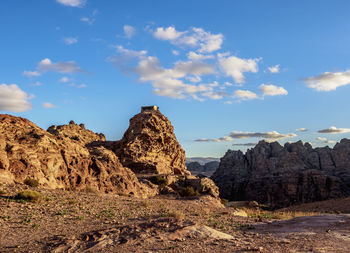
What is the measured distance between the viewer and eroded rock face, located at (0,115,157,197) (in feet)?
60.5

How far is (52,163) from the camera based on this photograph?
20.8m

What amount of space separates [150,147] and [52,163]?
86.8 ft

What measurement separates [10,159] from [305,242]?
18.1m

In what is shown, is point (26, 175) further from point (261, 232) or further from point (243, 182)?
point (243, 182)

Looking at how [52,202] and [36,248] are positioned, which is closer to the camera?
[36,248]

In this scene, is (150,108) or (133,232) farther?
(150,108)

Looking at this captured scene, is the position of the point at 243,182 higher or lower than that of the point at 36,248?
lower

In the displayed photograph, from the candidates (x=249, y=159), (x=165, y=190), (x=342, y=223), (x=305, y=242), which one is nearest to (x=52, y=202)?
(x=305, y=242)

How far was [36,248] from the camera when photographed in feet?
28.8

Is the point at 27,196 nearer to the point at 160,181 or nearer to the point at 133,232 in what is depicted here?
the point at 133,232

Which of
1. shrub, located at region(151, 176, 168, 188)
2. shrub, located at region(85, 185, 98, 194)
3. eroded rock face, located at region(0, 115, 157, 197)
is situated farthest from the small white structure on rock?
shrub, located at region(85, 185, 98, 194)

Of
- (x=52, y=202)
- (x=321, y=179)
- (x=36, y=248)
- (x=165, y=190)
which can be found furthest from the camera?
(x=321, y=179)

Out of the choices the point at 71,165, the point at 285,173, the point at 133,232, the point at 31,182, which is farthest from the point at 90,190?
the point at 285,173

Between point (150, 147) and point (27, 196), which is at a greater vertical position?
point (150, 147)
